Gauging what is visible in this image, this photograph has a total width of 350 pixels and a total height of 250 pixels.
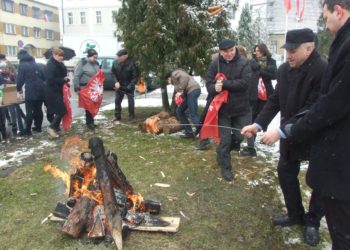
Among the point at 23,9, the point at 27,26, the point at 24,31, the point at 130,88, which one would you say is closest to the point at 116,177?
the point at 130,88

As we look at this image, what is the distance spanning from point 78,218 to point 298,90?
253 cm

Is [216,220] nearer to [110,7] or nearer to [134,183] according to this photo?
[134,183]

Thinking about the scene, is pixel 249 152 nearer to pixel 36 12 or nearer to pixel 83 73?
pixel 83 73

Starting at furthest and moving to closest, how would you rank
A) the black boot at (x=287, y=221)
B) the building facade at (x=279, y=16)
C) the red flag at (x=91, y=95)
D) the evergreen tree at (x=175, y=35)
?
the building facade at (x=279, y=16), the evergreen tree at (x=175, y=35), the red flag at (x=91, y=95), the black boot at (x=287, y=221)

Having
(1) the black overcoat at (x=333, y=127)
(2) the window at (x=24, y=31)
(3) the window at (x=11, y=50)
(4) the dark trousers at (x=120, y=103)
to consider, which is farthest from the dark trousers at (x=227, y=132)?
(2) the window at (x=24, y=31)

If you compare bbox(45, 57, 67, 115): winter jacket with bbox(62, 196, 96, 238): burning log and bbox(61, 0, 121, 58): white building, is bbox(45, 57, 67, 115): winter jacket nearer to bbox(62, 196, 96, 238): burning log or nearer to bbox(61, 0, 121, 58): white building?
bbox(62, 196, 96, 238): burning log

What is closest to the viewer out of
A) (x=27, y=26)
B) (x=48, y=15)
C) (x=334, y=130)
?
(x=334, y=130)

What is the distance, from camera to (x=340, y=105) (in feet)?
7.96

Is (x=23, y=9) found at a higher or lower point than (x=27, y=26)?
higher

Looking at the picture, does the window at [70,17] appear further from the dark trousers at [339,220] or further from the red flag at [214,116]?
the dark trousers at [339,220]

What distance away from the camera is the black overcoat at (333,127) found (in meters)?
2.40

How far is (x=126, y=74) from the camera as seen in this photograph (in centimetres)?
962

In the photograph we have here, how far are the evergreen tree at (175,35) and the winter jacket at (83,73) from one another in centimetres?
131

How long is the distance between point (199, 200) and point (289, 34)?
238 centimetres
